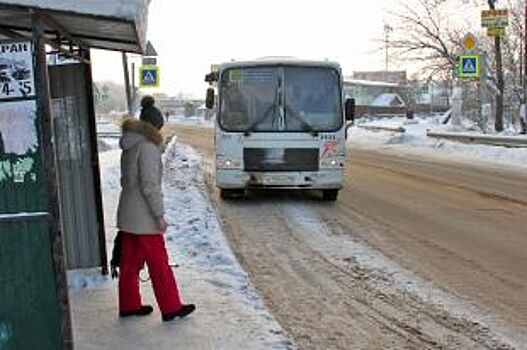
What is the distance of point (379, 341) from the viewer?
22.0 ft

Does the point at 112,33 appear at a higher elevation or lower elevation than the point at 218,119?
higher

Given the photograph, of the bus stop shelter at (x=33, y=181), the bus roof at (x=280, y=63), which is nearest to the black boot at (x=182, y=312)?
the bus stop shelter at (x=33, y=181)

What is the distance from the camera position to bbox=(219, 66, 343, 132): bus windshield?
15844mm

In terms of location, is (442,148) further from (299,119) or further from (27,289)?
(27,289)

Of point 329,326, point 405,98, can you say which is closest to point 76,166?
point 329,326

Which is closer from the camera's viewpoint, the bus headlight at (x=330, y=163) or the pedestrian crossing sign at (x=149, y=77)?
the bus headlight at (x=330, y=163)

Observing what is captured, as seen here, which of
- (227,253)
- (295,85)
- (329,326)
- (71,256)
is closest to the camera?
(329,326)

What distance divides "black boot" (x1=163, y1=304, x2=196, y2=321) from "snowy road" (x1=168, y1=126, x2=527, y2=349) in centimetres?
78

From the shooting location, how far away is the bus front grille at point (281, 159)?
15.7 m

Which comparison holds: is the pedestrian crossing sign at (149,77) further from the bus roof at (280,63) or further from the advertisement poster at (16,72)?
the advertisement poster at (16,72)

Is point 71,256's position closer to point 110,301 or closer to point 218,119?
point 110,301

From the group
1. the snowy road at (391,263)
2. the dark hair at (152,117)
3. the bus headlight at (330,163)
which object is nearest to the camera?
the dark hair at (152,117)

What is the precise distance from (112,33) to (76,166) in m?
1.87

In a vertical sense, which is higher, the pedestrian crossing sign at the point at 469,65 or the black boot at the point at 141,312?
the pedestrian crossing sign at the point at 469,65
